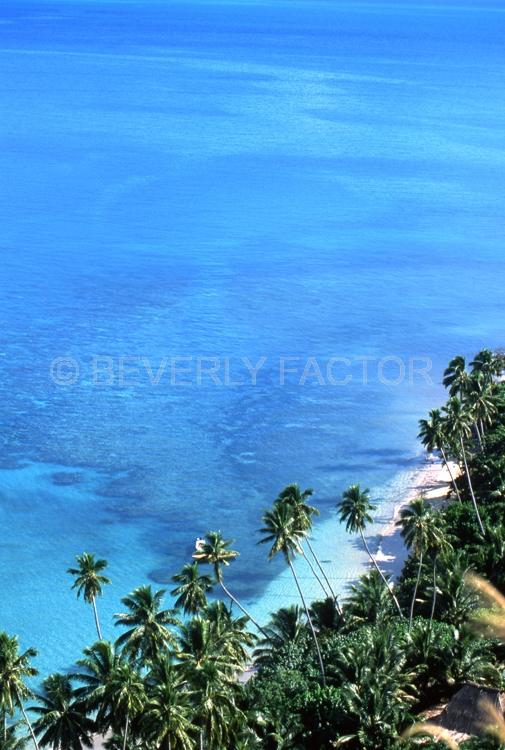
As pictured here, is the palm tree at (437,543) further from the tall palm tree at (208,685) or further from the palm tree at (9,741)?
the palm tree at (9,741)

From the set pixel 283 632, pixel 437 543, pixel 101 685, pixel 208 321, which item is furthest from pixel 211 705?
pixel 208 321

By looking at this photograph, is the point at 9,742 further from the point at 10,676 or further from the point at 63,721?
the point at 10,676

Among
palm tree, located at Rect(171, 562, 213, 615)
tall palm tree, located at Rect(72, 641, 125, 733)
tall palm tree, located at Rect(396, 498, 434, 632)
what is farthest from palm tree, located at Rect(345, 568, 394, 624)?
tall palm tree, located at Rect(72, 641, 125, 733)

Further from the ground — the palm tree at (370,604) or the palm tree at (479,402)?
the palm tree at (479,402)

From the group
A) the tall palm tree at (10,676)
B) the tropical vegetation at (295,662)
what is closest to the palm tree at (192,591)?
the tropical vegetation at (295,662)

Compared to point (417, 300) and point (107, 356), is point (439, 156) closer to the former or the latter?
point (417, 300)

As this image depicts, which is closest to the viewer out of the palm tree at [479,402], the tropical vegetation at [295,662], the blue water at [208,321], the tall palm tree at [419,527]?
the tropical vegetation at [295,662]

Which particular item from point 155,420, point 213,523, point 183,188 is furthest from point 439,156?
point 213,523
